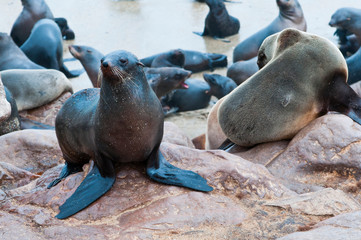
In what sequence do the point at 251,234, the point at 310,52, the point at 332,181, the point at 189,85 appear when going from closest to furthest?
1. the point at 251,234
2. the point at 332,181
3. the point at 310,52
4. the point at 189,85

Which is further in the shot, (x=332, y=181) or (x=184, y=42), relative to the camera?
(x=184, y=42)

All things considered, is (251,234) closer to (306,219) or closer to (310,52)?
(306,219)

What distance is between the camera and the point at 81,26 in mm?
13500

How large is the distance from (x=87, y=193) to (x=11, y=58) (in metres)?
6.60

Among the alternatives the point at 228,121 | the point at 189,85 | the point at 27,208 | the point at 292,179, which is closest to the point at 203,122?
the point at 189,85

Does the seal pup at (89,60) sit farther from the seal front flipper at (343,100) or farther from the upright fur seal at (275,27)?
the seal front flipper at (343,100)

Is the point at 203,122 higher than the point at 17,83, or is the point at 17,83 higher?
the point at 17,83

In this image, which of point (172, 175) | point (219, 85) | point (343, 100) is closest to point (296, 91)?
point (343, 100)

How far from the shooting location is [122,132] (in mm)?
3346

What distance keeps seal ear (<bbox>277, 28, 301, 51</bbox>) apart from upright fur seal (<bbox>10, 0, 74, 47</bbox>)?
26.9ft

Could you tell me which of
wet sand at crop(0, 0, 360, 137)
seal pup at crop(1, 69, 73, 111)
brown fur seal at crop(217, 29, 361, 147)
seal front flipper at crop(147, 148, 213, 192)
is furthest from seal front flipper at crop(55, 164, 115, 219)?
wet sand at crop(0, 0, 360, 137)

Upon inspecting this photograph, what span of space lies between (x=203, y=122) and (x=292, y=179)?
13.0 feet

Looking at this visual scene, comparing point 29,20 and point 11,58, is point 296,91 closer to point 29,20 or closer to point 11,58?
point 11,58

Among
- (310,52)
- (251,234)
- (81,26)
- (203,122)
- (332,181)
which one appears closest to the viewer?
(251,234)
